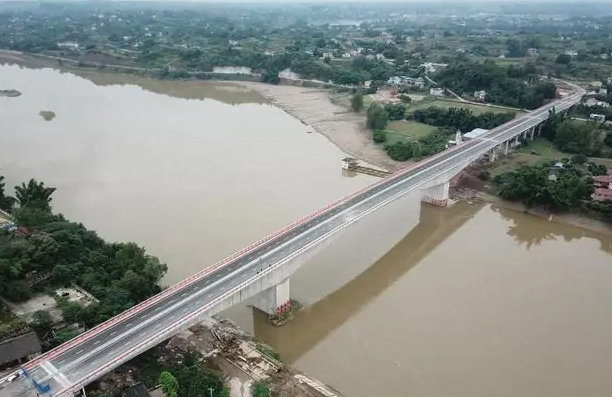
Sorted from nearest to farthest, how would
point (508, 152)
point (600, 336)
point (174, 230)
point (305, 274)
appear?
point (600, 336), point (305, 274), point (174, 230), point (508, 152)

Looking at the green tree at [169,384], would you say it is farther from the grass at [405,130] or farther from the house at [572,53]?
the house at [572,53]

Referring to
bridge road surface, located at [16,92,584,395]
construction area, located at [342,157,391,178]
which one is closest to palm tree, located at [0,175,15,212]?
bridge road surface, located at [16,92,584,395]

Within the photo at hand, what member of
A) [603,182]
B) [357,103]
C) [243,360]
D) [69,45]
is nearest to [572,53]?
[357,103]

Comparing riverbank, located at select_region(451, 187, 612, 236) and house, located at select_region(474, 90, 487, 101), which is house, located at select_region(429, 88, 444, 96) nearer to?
house, located at select_region(474, 90, 487, 101)

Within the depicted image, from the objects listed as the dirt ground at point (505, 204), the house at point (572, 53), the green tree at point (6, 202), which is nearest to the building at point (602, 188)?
the dirt ground at point (505, 204)

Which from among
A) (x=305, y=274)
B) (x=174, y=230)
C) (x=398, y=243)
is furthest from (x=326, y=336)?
(x=174, y=230)

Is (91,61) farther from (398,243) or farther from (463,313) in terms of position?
(463,313)
